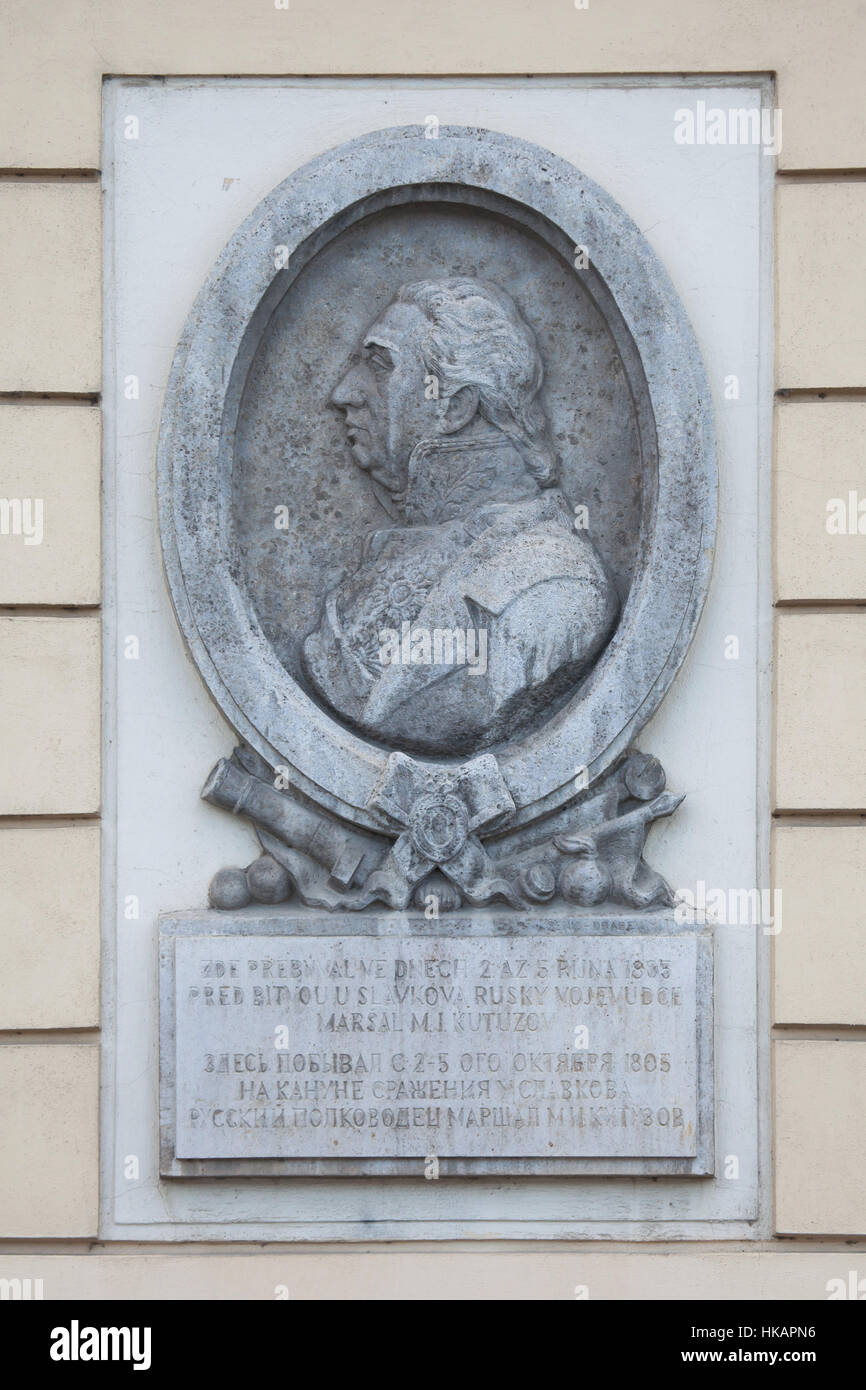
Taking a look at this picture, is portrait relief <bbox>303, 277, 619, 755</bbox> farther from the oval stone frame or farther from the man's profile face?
the oval stone frame

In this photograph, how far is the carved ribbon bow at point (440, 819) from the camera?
18.3 ft

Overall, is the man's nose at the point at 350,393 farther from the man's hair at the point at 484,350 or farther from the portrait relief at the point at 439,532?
the man's hair at the point at 484,350

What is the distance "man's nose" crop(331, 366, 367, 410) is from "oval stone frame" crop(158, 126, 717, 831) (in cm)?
33

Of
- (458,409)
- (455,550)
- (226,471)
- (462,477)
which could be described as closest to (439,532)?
(455,550)

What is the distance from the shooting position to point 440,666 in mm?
5723

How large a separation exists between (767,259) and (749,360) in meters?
0.32

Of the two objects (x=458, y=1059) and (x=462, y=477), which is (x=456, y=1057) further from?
(x=462, y=477)

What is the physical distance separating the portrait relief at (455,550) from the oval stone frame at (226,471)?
134 millimetres

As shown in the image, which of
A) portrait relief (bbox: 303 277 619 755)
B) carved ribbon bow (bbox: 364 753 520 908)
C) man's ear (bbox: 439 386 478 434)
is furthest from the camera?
man's ear (bbox: 439 386 478 434)

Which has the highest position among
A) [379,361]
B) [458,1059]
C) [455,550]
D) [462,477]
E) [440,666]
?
[379,361]

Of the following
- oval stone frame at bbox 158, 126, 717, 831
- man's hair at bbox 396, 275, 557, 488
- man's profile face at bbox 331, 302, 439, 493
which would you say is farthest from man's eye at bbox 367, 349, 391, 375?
oval stone frame at bbox 158, 126, 717, 831

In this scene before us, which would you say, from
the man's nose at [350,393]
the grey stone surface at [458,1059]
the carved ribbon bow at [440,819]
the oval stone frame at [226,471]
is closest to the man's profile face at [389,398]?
the man's nose at [350,393]

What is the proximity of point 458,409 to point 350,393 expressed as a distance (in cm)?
35

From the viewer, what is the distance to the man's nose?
19.2 feet
